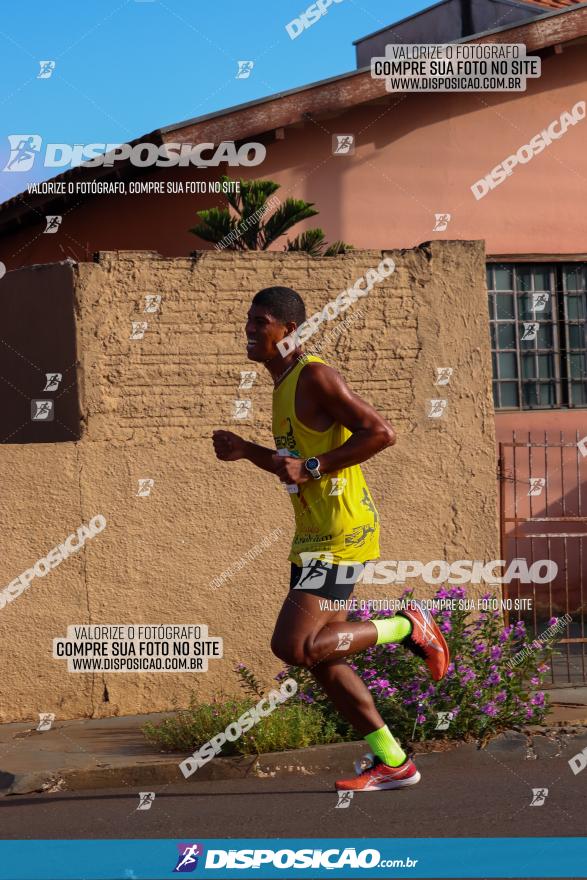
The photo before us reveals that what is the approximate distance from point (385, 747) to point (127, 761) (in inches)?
67.7

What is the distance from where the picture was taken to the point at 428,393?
8.80 metres

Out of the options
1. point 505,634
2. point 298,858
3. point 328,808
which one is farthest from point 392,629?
point 505,634

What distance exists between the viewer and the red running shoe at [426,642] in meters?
5.99

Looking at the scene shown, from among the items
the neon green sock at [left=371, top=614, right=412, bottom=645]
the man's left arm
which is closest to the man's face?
the man's left arm

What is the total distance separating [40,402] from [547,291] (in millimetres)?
6016

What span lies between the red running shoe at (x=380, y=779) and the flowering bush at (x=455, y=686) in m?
1.15

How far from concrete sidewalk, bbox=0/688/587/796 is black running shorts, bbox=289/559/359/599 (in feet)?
4.82

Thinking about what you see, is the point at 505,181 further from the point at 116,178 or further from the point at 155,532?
the point at 155,532

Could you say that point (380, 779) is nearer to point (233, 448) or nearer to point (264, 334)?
point (233, 448)

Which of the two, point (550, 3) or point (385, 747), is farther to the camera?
point (550, 3)

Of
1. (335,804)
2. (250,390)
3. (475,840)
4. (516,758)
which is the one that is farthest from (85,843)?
(250,390)

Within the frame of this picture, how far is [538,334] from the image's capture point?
1302 cm

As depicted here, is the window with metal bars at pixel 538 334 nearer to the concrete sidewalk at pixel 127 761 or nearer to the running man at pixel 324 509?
the concrete sidewalk at pixel 127 761

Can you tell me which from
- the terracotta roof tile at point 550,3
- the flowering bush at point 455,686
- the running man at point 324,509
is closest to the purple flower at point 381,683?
the flowering bush at point 455,686
